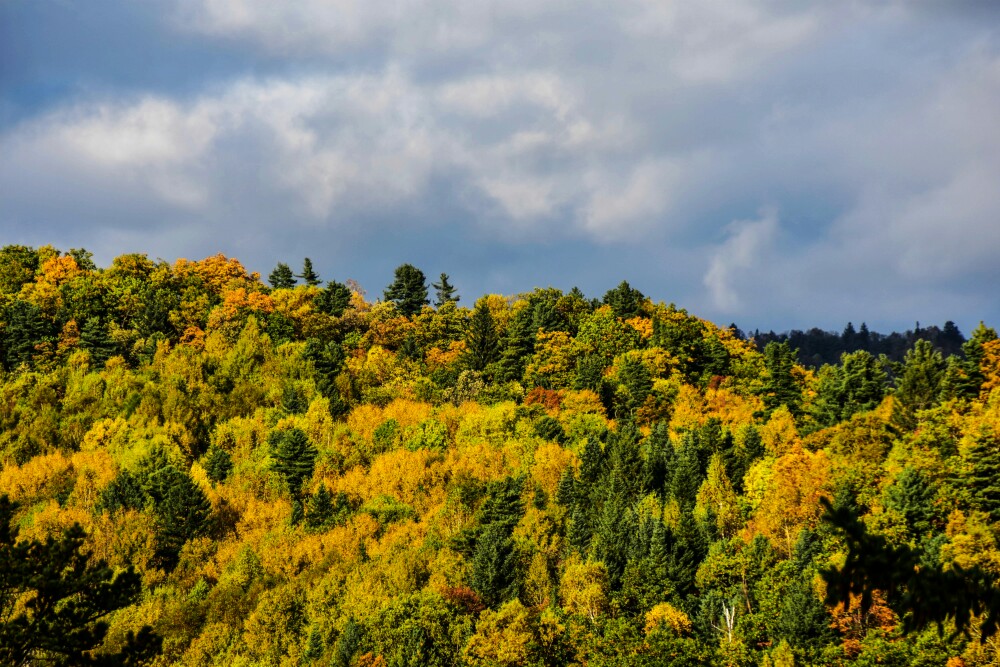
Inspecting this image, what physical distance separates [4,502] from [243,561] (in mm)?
66981

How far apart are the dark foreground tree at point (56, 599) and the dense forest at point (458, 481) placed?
11cm

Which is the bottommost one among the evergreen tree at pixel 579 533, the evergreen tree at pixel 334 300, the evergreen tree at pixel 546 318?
the evergreen tree at pixel 579 533

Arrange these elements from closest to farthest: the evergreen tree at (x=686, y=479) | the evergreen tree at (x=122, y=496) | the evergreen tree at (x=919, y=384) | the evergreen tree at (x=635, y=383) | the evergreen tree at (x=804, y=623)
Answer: the evergreen tree at (x=804, y=623)
the evergreen tree at (x=686, y=479)
the evergreen tree at (x=919, y=384)
the evergreen tree at (x=122, y=496)
the evergreen tree at (x=635, y=383)

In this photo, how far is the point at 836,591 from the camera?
13.6 meters

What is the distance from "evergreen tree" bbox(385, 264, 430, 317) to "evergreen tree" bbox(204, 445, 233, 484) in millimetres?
59145

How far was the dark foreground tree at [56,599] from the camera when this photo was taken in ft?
93.5

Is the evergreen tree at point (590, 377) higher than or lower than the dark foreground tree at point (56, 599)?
higher

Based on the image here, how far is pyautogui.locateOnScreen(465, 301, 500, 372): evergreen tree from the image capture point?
14750 centimetres

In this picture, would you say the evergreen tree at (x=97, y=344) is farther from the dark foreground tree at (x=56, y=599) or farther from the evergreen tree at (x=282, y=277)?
the dark foreground tree at (x=56, y=599)

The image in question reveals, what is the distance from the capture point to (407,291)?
174500 millimetres

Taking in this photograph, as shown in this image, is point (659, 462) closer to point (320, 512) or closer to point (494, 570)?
point (494, 570)

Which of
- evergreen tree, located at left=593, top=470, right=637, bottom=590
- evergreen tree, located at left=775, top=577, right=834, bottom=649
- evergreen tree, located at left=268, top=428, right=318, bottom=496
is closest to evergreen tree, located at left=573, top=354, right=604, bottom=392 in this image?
evergreen tree, located at left=593, top=470, right=637, bottom=590

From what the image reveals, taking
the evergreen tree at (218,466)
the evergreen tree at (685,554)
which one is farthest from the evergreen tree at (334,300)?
the evergreen tree at (685,554)

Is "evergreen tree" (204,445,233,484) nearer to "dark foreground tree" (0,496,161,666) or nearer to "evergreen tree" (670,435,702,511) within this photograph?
"evergreen tree" (670,435,702,511)
